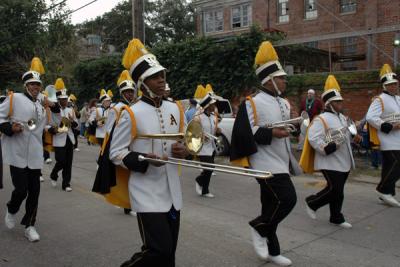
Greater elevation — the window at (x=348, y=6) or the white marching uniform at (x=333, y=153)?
the window at (x=348, y=6)

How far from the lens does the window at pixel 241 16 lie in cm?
3097

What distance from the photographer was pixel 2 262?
197 inches

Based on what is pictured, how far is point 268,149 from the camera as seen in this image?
4887 mm

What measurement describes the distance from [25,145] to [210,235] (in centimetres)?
266

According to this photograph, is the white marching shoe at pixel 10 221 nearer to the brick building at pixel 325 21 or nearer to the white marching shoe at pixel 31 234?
the white marching shoe at pixel 31 234

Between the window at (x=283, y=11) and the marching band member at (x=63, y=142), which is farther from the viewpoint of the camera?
the window at (x=283, y=11)

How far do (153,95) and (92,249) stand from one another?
8.16 ft

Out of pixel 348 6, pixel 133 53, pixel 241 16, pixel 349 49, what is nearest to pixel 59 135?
pixel 133 53

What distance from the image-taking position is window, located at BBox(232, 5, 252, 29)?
102 ft

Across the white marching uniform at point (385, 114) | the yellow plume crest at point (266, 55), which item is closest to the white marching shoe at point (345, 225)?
the white marching uniform at point (385, 114)

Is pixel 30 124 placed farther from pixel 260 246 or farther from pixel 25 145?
pixel 260 246

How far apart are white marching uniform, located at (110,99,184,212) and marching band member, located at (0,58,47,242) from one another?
2579 mm

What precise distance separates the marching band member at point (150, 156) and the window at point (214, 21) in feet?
96.7

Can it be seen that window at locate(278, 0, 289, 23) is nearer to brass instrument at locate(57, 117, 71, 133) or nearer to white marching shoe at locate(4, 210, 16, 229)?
brass instrument at locate(57, 117, 71, 133)
